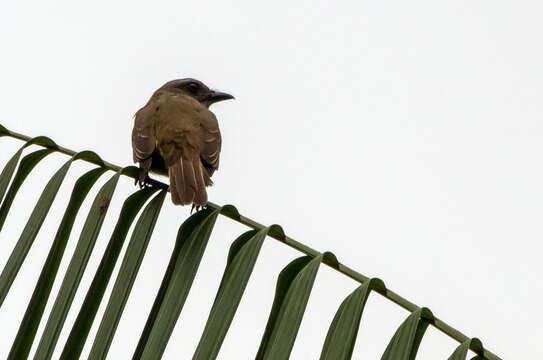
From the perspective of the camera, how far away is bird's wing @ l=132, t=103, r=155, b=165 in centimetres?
482

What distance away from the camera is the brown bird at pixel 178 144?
14.1 feet

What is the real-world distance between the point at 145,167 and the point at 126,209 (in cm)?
188

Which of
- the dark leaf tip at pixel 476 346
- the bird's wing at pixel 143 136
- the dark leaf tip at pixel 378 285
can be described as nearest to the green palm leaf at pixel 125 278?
the dark leaf tip at pixel 378 285

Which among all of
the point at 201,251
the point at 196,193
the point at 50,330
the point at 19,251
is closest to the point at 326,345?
the point at 201,251

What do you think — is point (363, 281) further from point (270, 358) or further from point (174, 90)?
point (174, 90)

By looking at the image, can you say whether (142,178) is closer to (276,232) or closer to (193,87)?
(276,232)

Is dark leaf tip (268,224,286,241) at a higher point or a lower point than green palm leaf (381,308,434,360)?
higher

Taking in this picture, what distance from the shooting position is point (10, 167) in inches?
113

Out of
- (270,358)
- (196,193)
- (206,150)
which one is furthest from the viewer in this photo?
(206,150)

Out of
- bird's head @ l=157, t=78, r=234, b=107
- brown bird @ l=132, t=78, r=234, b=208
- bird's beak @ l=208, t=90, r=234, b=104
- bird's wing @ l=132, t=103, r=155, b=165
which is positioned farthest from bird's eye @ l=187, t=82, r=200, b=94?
bird's wing @ l=132, t=103, r=155, b=165

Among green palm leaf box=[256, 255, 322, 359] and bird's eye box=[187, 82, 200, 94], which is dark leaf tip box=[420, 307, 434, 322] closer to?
green palm leaf box=[256, 255, 322, 359]

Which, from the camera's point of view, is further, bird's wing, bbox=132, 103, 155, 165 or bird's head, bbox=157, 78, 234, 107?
bird's head, bbox=157, 78, 234, 107

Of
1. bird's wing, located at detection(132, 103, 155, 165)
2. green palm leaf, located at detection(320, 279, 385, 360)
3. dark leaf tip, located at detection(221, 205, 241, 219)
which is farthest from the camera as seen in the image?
bird's wing, located at detection(132, 103, 155, 165)

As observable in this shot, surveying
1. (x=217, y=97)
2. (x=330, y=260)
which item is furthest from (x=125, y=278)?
(x=217, y=97)
